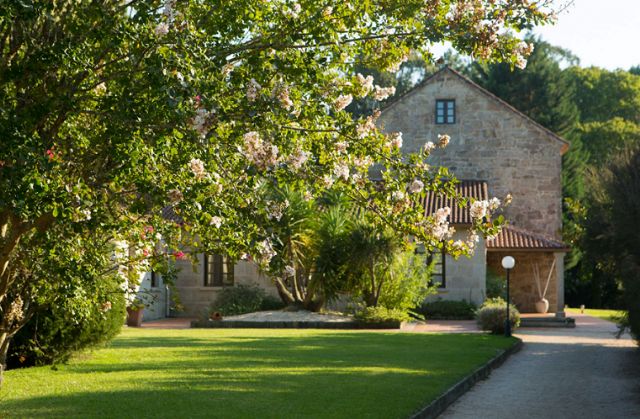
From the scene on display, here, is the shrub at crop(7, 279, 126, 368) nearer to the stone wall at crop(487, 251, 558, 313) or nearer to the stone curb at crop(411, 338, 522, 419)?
the stone curb at crop(411, 338, 522, 419)

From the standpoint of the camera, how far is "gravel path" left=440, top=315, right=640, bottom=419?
11516 millimetres

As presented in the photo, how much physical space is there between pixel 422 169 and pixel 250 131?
186 cm

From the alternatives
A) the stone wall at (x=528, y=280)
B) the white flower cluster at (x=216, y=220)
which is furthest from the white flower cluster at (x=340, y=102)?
the stone wall at (x=528, y=280)

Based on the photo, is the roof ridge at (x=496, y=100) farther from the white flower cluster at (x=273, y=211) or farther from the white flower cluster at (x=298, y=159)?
the white flower cluster at (x=273, y=211)

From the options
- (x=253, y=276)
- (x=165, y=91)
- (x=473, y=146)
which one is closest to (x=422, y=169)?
(x=165, y=91)

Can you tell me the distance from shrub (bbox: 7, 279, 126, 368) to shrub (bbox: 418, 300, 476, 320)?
64.5 ft

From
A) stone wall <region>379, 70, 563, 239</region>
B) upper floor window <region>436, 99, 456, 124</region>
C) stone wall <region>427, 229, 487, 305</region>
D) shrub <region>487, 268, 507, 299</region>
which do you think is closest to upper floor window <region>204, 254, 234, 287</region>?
stone wall <region>427, 229, 487, 305</region>

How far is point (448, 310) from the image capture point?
32969mm

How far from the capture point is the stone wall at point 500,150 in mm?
38438

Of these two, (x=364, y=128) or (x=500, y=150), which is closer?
(x=364, y=128)

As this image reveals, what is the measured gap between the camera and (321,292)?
2931cm

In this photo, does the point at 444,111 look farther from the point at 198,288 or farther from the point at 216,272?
the point at 198,288

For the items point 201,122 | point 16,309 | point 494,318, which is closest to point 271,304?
point 494,318

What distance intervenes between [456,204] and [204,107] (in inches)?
1154
